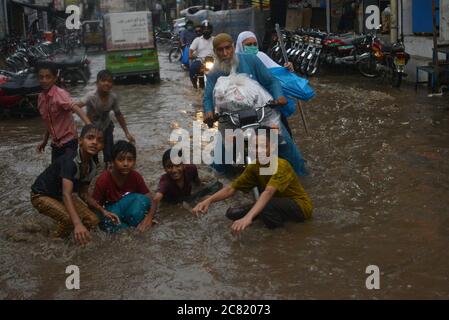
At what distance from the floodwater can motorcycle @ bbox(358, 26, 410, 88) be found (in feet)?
15.1

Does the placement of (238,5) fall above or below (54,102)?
above

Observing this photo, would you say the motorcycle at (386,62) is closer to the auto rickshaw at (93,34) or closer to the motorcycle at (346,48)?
the motorcycle at (346,48)

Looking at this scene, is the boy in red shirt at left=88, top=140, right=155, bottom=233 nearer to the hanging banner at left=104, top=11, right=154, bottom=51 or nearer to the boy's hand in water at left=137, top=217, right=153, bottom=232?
the boy's hand in water at left=137, top=217, right=153, bottom=232

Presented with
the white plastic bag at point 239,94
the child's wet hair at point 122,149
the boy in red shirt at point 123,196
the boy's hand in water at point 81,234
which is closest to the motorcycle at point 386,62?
the white plastic bag at point 239,94

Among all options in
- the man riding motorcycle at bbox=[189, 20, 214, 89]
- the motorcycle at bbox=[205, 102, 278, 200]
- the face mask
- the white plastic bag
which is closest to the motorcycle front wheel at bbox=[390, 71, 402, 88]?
the man riding motorcycle at bbox=[189, 20, 214, 89]

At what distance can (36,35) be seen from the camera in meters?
26.6

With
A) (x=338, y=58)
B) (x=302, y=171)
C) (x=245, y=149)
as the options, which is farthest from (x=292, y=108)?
(x=338, y=58)

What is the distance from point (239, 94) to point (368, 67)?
972 cm

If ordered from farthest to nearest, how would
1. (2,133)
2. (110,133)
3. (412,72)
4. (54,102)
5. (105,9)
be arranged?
1. (105,9)
2. (412,72)
3. (2,133)
4. (110,133)
5. (54,102)

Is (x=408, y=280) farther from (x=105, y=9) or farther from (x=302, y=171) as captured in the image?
(x=105, y=9)

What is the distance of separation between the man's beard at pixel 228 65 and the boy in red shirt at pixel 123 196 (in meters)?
1.33

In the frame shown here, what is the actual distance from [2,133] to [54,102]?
5325mm

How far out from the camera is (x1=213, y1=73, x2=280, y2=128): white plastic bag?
580cm

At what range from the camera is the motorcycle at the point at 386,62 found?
1278cm
